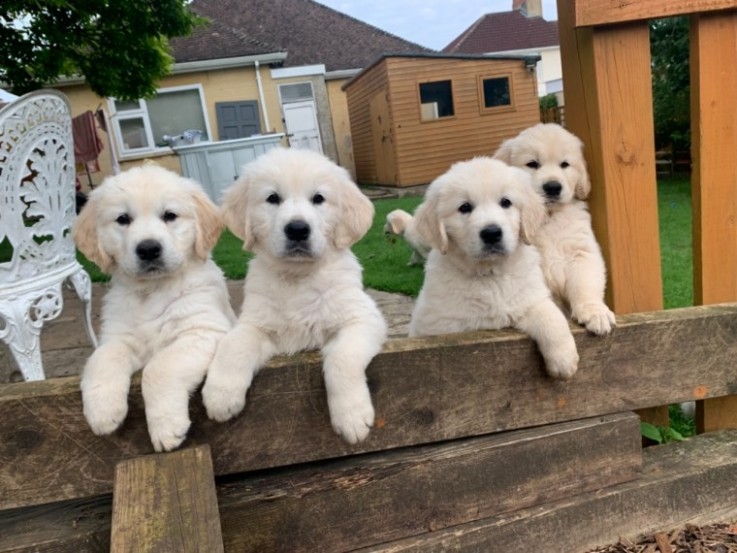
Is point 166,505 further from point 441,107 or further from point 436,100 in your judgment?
point 441,107

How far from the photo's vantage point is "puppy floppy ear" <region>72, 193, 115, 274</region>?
2.44m

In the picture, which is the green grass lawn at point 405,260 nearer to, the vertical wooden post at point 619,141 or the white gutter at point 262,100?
the vertical wooden post at point 619,141

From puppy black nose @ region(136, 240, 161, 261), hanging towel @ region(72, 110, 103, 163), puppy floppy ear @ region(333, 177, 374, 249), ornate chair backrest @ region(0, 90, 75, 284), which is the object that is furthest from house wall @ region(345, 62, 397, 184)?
puppy black nose @ region(136, 240, 161, 261)

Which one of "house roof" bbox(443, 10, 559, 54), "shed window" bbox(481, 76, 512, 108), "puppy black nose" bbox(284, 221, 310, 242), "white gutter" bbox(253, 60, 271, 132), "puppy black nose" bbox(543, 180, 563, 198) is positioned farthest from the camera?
"house roof" bbox(443, 10, 559, 54)

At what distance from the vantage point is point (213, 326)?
2346mm

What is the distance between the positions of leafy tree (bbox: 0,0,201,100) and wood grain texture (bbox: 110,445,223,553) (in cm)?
856

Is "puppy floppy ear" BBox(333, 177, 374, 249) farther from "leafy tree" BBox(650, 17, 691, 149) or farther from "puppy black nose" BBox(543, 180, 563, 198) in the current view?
"leafy tree" BBox(650, 17, 691, 149)

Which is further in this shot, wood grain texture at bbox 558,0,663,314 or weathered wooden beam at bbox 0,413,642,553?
wood grain texture at bbox 558,0,663,314

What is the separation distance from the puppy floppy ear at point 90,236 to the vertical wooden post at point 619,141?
218cm

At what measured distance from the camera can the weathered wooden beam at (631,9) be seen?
89.7 inches

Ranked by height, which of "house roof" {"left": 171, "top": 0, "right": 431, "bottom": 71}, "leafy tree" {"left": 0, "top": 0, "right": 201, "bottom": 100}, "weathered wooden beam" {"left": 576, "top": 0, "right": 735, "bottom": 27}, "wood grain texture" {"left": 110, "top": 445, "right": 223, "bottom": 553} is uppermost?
"house roof" {"left": 171, "top": 0, "right": 431, "bottom": 71}

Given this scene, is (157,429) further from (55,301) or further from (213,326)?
(55,301)

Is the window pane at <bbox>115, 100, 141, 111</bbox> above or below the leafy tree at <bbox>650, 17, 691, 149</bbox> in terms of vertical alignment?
above

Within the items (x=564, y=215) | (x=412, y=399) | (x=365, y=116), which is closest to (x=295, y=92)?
(x=365, y=116)
